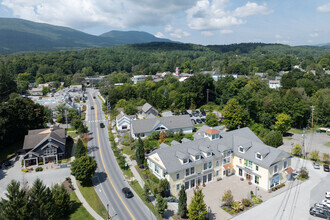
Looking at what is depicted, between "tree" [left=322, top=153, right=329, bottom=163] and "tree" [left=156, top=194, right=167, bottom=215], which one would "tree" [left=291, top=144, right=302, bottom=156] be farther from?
"tree" [left=156, top=194, right=167, bottom=215]

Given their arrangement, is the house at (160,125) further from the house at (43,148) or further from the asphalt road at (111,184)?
the house at (43,148)

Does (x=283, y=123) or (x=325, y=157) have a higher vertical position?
(x=283, y=123)

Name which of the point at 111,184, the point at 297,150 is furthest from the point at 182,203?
the point at 297,150

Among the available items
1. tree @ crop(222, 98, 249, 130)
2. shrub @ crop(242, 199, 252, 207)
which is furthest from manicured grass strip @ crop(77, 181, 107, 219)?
tree @ crop(222, 98, 249, 130)

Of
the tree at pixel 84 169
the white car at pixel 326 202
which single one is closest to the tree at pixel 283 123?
the white car at pixel 326 202

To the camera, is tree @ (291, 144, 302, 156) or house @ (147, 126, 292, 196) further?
tree @ (291, 144, 302, 156)

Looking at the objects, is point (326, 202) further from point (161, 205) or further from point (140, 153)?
point (140, 153)
